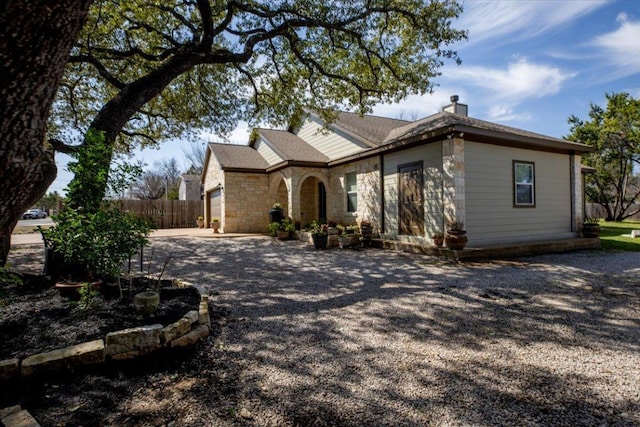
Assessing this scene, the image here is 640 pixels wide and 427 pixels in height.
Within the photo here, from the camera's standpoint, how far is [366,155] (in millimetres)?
10633

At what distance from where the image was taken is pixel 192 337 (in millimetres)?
3100

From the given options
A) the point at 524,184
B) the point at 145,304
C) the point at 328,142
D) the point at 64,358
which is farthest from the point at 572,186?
the point at 64,358

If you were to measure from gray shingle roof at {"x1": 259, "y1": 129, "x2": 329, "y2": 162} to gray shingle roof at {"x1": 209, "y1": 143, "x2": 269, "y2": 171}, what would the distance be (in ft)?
4.24

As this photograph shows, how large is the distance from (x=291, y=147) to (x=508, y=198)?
894cm

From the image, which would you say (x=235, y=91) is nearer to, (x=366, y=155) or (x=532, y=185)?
(x=366, y=155)

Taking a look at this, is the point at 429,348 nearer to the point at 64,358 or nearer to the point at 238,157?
the point at 64,358

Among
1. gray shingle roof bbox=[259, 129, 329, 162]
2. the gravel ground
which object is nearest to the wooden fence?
gray shingle roof bbox=[259, 129, 329, 162]

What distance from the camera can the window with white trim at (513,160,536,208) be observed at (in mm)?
9031

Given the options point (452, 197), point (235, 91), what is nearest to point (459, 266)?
point (452, 197)

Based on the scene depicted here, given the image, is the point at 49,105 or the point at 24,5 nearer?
the point at 24,5

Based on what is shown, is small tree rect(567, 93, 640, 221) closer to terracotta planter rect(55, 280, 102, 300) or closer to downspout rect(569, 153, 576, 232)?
downspout rect(569, 153, 576, 232)

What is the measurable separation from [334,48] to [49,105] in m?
8.75

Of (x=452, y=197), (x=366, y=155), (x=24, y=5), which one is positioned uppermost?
(x=366, y=155)

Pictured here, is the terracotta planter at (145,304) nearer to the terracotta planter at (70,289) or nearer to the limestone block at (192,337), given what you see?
the limestone block at (192,337)
